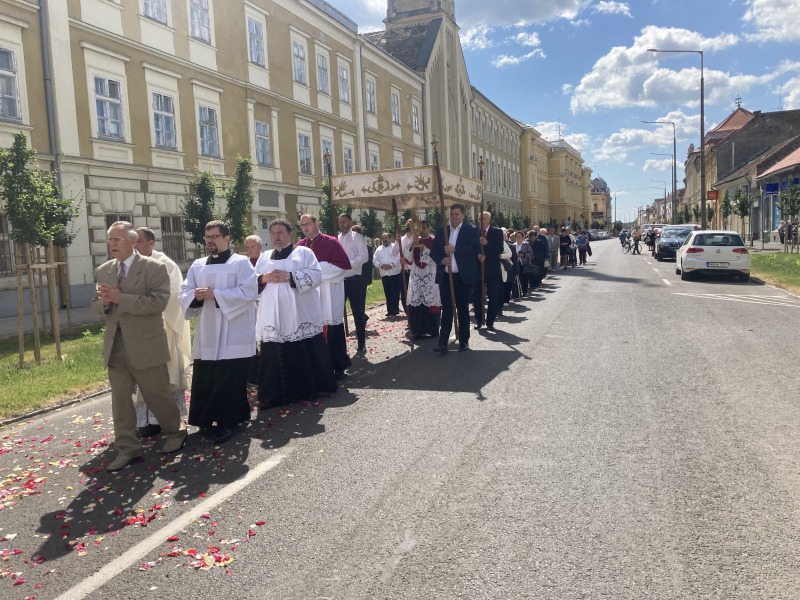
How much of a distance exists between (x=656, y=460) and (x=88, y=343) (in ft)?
32.8

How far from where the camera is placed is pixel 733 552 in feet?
11.1

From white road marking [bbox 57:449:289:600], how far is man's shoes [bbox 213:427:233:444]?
0.78m

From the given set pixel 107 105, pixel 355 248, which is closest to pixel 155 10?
pixel 107 105

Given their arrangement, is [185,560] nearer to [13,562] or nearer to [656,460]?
[13,562]

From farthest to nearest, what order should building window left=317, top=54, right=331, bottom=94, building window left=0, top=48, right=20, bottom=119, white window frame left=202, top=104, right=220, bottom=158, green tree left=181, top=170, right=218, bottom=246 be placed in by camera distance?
building window left=317, top=54, right=331, bottom=94, white window frame left=202, top=104, right=220, bottom=158, green tree left=181, top=170, right=218, bottom=246, building window left=0, top=48, right=20, bottom=119

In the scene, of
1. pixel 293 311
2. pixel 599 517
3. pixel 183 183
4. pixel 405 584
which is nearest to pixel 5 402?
pixel 293 311

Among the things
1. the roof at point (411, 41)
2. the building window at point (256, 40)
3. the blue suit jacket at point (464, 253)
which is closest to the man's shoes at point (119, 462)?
the blue suit jacket at point (464, 253)

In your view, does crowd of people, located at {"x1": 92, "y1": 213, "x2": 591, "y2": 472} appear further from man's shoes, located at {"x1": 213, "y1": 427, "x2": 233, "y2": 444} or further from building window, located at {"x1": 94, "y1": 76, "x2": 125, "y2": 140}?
building window, located at {"x1": 94, "y1": 76, "x2": 125, "y2": 140}

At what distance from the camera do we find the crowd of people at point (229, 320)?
5211mm

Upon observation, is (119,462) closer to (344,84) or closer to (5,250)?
(5,250)

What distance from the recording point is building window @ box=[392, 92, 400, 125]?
128 feet

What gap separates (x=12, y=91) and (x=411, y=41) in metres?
34.4

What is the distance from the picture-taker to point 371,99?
36062 mm

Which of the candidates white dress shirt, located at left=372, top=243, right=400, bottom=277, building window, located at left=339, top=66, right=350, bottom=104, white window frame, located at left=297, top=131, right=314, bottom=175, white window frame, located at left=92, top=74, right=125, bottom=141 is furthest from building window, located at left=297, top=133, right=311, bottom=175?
white dress shirt, located at left=372, top=243, right=400, bottom=277
